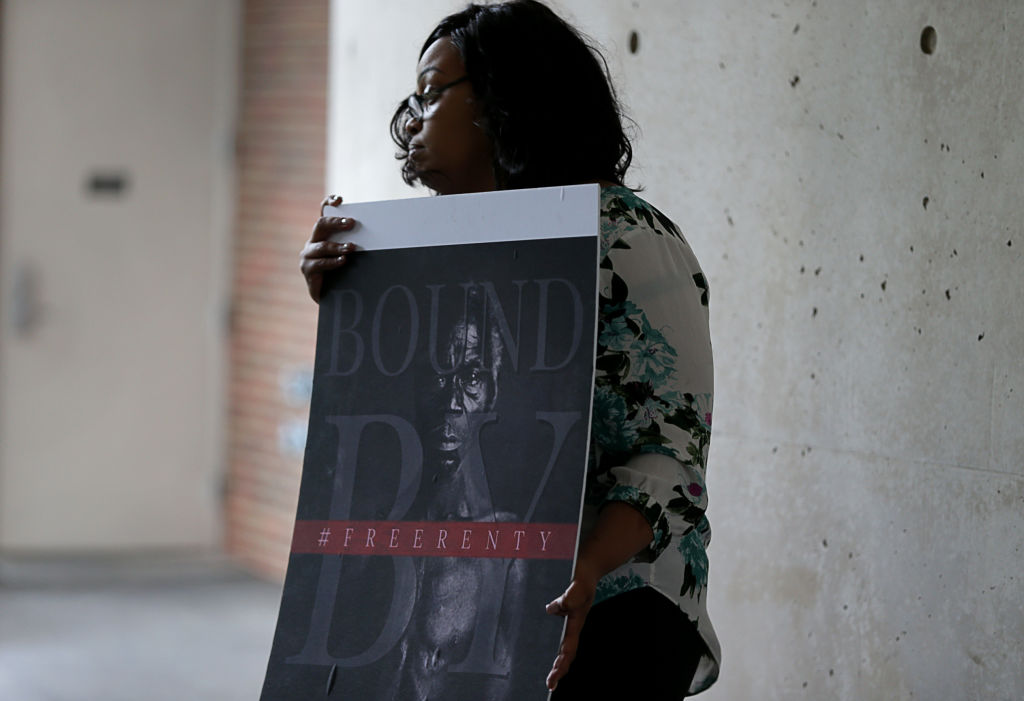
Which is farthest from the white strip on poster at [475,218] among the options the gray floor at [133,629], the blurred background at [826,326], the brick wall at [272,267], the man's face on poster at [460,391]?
the brick wall at [272,267]

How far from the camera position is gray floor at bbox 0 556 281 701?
351 cm

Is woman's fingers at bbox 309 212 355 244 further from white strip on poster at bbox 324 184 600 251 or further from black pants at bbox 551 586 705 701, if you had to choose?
black pants at bbox 551 586 705 701

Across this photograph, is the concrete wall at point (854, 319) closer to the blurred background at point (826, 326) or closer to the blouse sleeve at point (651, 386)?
the blurred background at point (826, 326)

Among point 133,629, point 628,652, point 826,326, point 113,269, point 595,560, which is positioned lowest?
point 133,629

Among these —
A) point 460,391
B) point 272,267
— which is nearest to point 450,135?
point 460,391

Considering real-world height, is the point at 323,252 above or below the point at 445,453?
above

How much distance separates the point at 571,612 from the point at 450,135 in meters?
0.56

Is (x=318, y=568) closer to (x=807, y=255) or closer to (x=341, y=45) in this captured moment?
(x=807, y=255)

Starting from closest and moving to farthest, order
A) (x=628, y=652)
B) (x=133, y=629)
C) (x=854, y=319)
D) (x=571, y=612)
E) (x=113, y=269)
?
(x=571, y=612) < (x=628, y=652) < (x=854, y=319) < (x=133, y=629) < (x=113, y=269)

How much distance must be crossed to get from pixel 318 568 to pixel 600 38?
1500mm

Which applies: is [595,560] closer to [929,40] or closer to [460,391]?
[460,391]

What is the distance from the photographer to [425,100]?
140cm

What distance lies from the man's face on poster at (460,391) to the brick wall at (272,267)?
131 inches

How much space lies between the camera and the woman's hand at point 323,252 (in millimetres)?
1401
